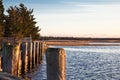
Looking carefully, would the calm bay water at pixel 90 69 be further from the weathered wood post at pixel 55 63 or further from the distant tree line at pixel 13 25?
the weathered wood post at pixel 55 63

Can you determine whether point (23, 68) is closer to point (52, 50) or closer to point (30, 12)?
point (52, 50)

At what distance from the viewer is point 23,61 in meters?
27.0

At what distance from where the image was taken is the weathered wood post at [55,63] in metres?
9.68

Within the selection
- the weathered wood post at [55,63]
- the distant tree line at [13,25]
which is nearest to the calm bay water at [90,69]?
the distant tree line at [13,25]

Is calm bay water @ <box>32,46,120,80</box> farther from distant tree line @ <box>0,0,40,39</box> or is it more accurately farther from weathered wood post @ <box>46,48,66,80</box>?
weathered wood post @ <box>46,48,66,80</box>

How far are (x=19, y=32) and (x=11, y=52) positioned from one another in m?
44.8

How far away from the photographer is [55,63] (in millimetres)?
9711

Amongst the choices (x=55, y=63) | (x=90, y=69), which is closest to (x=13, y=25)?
(x=90, y=69)

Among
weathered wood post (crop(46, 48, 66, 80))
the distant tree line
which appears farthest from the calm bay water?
weathered wood post (crop(46, 48, 66, 80))

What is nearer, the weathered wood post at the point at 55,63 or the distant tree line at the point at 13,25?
the weathered wood post at the point at 55,63

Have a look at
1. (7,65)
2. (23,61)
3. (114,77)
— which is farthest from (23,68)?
(7,65)

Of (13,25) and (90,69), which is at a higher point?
(13,25)

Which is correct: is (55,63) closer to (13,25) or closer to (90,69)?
(90,69)

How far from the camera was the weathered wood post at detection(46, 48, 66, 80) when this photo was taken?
31.8 ft
